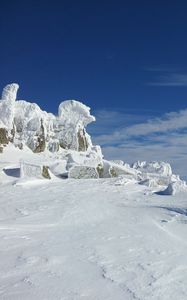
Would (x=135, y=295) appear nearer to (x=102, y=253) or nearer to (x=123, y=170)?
(x=102, y=253)

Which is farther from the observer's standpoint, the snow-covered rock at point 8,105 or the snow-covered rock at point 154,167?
the snow-covered rock at point 154,167

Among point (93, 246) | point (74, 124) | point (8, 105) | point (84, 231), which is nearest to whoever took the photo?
point (93, 246)

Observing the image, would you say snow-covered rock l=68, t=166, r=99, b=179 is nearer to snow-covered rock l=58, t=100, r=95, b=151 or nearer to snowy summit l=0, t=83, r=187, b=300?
A: snowy summit l=0, t=83, r=187, b=300

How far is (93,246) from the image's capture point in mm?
9219

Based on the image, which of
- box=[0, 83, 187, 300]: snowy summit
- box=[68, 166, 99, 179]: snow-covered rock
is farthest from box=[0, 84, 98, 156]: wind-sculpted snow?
box=[68, 166, 99, 179]: snow-covered rock

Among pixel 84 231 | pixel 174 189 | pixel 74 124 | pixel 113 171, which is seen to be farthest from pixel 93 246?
pixel 74 124

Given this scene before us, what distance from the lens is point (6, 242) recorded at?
967 centimetres

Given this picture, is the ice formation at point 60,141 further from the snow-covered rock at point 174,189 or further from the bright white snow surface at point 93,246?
the bright white snow surface at point 93,246

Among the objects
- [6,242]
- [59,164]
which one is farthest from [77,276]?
[59,164]

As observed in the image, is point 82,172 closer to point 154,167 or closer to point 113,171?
point 113,171

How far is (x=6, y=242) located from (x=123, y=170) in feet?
60.2

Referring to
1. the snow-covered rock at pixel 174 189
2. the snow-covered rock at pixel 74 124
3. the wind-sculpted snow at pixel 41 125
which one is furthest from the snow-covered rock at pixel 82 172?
the snow-covered rock at pixel 174 189

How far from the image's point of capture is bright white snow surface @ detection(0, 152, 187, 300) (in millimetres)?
6453

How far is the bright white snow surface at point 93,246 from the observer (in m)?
6.45
